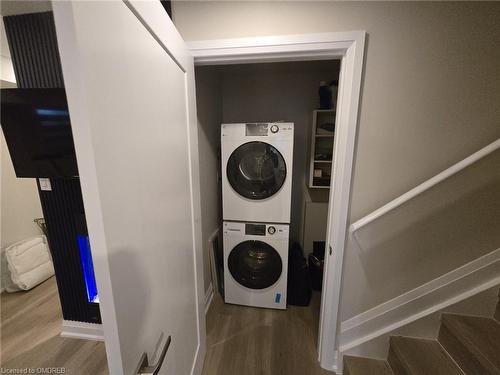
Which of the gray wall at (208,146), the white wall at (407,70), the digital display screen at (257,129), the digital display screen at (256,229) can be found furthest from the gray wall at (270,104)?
the white wall at (407,70)

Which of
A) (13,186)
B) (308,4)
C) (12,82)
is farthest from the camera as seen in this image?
(13,186)

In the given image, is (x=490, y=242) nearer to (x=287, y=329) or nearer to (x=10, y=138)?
(x=287, y=329)

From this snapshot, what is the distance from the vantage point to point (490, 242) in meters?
1.07

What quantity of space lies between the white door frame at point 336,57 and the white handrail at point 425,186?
100 millimetres

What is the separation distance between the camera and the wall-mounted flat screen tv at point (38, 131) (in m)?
1.13

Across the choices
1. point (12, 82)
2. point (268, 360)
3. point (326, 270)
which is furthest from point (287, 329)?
point (12, 82)

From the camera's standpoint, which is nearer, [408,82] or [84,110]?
[84,110]

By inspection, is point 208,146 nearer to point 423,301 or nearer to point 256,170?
point 256,170

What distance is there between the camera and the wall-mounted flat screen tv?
113 centimetres

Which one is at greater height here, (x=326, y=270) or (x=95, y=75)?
(x=95, y=75)

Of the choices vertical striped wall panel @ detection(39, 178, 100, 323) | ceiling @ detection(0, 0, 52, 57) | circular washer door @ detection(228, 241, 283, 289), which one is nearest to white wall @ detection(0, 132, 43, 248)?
vertical striped wall panel @ detection(39, 178, 100, 323)

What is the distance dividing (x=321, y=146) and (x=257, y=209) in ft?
3.42

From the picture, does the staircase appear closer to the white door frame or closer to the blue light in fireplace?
the white door frame

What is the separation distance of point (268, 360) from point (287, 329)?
0.32 meters
